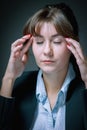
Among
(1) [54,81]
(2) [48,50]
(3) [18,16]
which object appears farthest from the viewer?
(3) [18,16]

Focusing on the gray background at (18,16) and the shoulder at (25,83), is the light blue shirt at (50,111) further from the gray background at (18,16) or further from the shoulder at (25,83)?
the gray background at (18,16)

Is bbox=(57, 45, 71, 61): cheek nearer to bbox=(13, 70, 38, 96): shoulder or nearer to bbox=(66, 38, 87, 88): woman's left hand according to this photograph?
bbox=(66, 38, 87, 88): woman's left hand

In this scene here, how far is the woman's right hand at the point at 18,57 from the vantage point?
3.48 ft

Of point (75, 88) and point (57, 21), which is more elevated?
point (57, 21)

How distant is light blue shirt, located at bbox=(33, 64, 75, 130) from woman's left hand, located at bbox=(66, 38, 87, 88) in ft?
0.34

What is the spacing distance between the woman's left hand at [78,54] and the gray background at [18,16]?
0.44 metres

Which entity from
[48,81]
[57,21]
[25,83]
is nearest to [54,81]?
[48,81]

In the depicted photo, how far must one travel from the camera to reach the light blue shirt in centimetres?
105

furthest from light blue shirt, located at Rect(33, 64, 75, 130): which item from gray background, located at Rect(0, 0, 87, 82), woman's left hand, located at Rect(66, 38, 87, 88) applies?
gray background, located at Rect(0, 0, 87, 82)

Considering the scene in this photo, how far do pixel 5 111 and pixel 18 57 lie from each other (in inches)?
8.8

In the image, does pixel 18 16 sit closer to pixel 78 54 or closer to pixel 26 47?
pixel 26 47

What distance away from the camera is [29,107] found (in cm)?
108

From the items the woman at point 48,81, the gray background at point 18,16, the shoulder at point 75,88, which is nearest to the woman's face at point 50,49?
the woman at point 48,81

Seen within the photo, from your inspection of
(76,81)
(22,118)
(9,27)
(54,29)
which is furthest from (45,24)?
(9,27)
